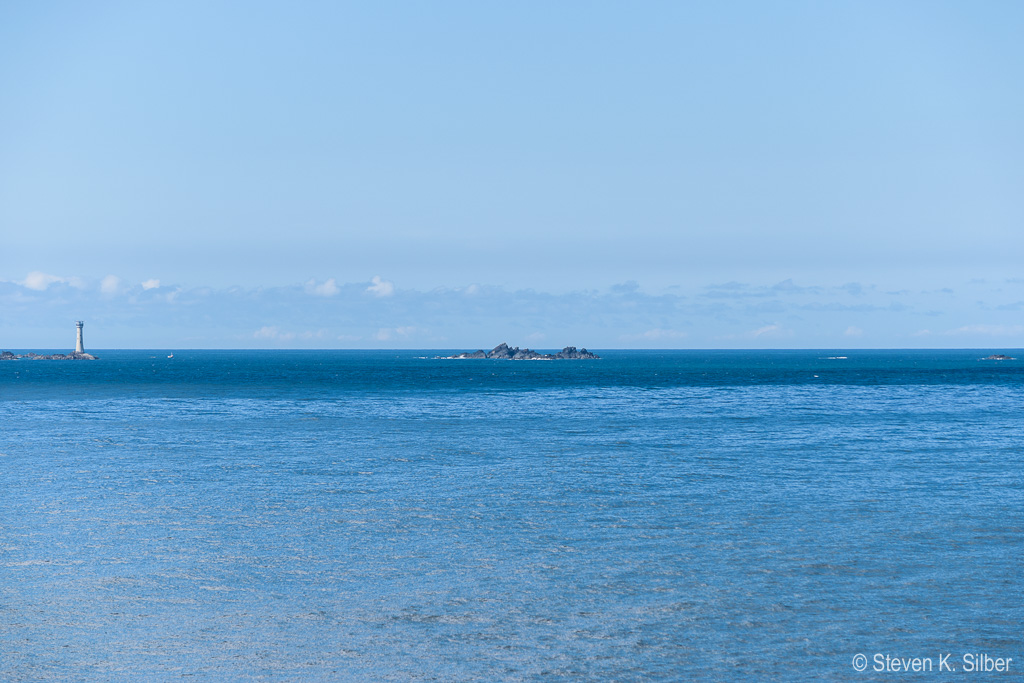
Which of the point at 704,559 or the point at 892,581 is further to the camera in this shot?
the point at 704,559

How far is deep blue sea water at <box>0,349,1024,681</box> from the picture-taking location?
53.1ft

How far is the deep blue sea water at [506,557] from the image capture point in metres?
16.2

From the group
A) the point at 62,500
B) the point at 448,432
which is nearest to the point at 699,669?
the point at 62,500

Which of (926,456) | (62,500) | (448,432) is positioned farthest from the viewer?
(448,432)

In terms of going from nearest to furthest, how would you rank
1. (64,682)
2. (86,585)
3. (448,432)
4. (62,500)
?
1. (64,682)
2. (86,585)
3. (62,500)
4. (448,432)

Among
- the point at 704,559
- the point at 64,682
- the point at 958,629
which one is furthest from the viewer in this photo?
the point at 704,559

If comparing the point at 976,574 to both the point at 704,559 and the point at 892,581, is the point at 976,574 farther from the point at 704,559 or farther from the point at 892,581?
the point at 704,559

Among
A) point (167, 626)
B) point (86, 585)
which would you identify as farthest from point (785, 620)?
point (86, 585)

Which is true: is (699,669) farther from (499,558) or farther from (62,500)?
(62,500)

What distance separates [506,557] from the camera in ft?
76.0

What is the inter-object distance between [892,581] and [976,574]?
226cm

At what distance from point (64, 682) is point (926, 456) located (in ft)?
131

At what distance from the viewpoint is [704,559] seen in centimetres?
2258

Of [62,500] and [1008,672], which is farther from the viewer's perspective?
[62,500]
